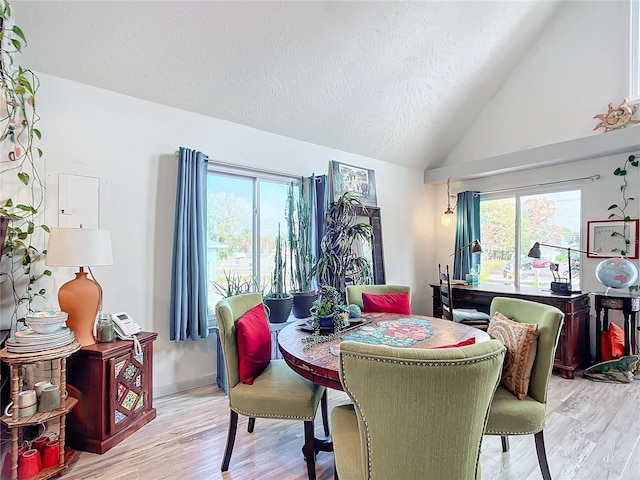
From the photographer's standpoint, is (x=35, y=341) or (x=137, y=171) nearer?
(x=35, y=341)

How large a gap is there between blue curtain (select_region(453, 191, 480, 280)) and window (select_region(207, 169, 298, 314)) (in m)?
2.77

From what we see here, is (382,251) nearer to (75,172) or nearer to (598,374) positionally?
(598,374)

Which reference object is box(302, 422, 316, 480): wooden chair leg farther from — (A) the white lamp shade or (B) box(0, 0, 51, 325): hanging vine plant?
(B) box(0, 0, 51, 325): hanging vine plant

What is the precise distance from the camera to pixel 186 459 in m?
2.02

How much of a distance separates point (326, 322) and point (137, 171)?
210 centimetres

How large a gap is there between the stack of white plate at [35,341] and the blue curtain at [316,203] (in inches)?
96.8

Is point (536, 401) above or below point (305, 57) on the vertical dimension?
below

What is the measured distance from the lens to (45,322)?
6.17 feet

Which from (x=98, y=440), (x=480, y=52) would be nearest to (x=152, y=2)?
(x=98, y=440)

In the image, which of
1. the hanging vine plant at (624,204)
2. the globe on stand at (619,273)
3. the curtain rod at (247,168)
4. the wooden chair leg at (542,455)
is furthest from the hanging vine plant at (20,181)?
the hanging vine plant at (624,204)

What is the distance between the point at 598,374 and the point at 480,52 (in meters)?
3.82

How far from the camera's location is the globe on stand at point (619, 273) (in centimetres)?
335

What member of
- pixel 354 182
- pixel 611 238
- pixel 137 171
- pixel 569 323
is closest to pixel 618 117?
pixel 611 238

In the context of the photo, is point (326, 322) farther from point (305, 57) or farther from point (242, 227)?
point (305, 57)
